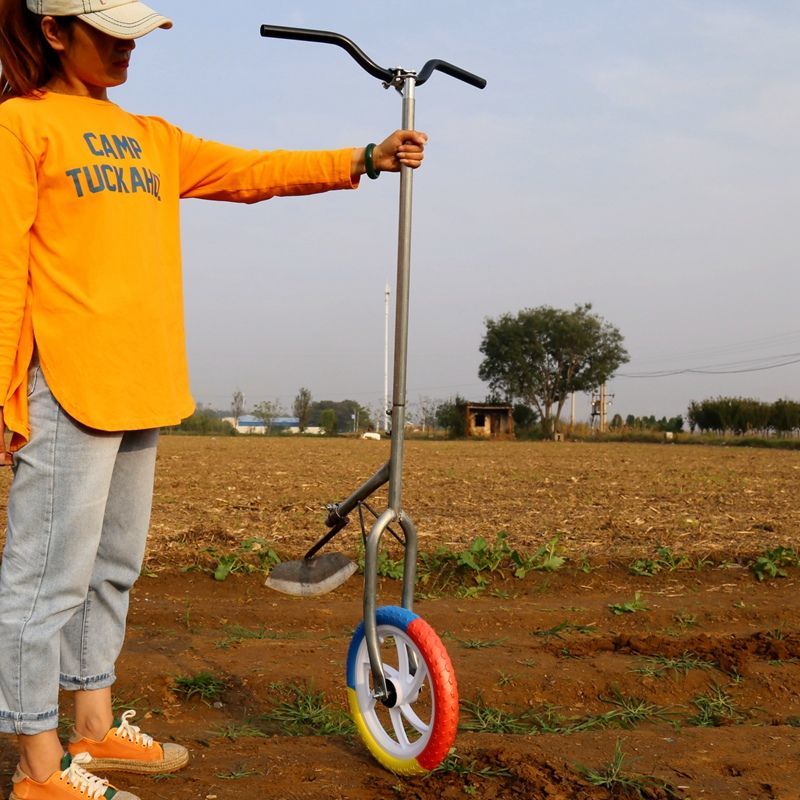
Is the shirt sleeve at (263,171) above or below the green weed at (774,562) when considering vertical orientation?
above

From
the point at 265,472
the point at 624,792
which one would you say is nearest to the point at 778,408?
the point at 265,472

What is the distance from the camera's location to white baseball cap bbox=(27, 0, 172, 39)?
7.06 feet

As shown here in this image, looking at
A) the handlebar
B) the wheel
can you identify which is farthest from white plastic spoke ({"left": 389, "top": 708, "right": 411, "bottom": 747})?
the handlebar

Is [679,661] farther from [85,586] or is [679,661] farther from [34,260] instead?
[34,260]

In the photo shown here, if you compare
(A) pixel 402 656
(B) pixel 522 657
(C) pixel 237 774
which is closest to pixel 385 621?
(A) pixel 402 656

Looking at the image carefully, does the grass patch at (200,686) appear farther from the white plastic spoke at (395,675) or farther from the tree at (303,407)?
the tree at (303,407)

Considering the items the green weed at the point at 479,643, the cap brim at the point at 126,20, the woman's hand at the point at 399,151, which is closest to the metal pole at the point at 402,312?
the woman's hand at the point at 399,151

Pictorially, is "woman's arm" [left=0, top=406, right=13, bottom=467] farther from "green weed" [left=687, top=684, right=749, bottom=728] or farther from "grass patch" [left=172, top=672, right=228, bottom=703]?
"green weed" [left=687, top=684, right=749, bottom=728]

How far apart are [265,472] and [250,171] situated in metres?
10.7

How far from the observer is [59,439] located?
7.15ft

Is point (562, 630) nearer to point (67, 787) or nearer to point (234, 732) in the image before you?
point (234, 732)

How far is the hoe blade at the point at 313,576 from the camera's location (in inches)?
115

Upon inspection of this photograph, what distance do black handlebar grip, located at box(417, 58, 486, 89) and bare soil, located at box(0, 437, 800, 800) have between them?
1954 millimetres

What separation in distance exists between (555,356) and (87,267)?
62.7 meters
